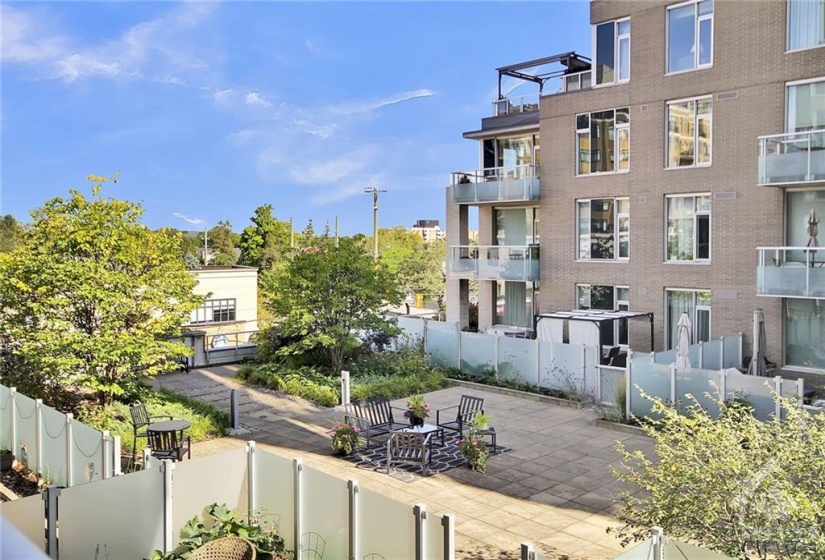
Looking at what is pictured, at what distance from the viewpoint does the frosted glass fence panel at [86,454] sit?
9.81m

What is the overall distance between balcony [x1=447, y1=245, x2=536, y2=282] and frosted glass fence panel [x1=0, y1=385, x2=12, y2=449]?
17.2m

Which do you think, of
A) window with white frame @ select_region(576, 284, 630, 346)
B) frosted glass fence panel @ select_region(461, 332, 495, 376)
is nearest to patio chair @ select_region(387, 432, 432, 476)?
frosted glass fence panel @ select_region(461, 332, 495, 376)

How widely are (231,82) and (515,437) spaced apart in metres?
195

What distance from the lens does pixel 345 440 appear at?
13.4 m

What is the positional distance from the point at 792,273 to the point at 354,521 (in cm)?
1486

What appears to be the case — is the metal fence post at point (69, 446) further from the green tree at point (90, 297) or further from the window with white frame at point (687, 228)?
the window with white frame at point (687, 228)

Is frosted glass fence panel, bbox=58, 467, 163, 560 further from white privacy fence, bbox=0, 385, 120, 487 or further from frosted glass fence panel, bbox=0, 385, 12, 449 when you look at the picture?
frosted glass fence panel, bbox=0, 385, 12, 449

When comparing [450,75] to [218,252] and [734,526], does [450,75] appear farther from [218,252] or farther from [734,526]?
[734,526]

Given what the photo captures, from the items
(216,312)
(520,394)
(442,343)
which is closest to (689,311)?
(520,394)

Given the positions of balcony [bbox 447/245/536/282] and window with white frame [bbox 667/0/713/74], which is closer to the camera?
window with white frame [bbox 667/0/713/74]

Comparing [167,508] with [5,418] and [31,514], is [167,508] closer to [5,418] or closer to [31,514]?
[31,514]

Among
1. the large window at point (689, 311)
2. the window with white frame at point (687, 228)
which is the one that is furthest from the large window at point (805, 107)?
the large window at point (689, 311)

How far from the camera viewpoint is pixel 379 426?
14.0 meters

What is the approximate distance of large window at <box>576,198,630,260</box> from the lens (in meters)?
23.4
